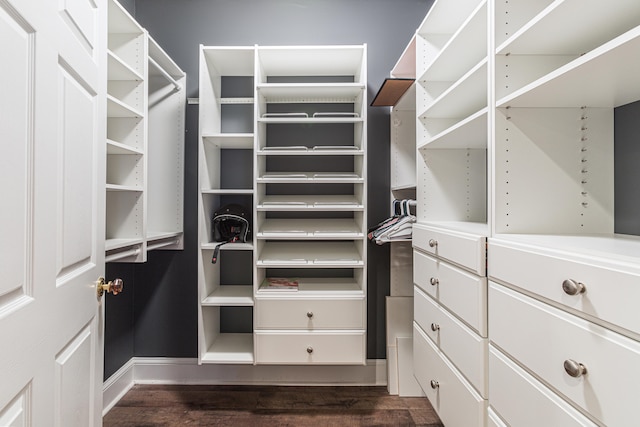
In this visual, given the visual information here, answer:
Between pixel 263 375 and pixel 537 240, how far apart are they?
1988mm

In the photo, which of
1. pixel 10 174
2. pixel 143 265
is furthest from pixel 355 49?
pixel 143 265

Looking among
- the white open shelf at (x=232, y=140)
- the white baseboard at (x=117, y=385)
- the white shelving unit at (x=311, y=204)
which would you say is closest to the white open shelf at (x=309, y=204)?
the white shelving unit at (x=311, y=204)

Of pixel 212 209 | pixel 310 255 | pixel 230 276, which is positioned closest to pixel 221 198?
pixel 212 209

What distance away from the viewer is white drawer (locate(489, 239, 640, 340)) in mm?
614

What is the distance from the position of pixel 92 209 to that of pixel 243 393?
5.55 ft

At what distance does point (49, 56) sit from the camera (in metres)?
0.75

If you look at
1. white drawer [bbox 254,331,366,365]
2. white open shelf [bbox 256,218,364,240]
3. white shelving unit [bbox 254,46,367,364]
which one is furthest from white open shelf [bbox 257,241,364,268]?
white drawer [bbox 254,331,366,365]

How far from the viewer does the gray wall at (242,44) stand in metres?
2.35

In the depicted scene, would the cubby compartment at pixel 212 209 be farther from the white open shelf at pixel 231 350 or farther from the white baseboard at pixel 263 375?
the white baseboard at pixel 263 375

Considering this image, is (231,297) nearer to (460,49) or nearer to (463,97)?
(463,97)

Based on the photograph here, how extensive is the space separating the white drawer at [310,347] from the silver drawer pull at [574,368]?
4.51ft

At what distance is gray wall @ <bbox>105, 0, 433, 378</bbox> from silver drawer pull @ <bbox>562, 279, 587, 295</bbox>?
163 centimetres

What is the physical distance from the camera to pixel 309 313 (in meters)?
2.01

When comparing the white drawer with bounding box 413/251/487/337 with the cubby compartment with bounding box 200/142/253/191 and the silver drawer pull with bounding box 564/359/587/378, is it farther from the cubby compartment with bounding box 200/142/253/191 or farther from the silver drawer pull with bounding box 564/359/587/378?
the cubby compartment with bounding box 200/142/253/191
